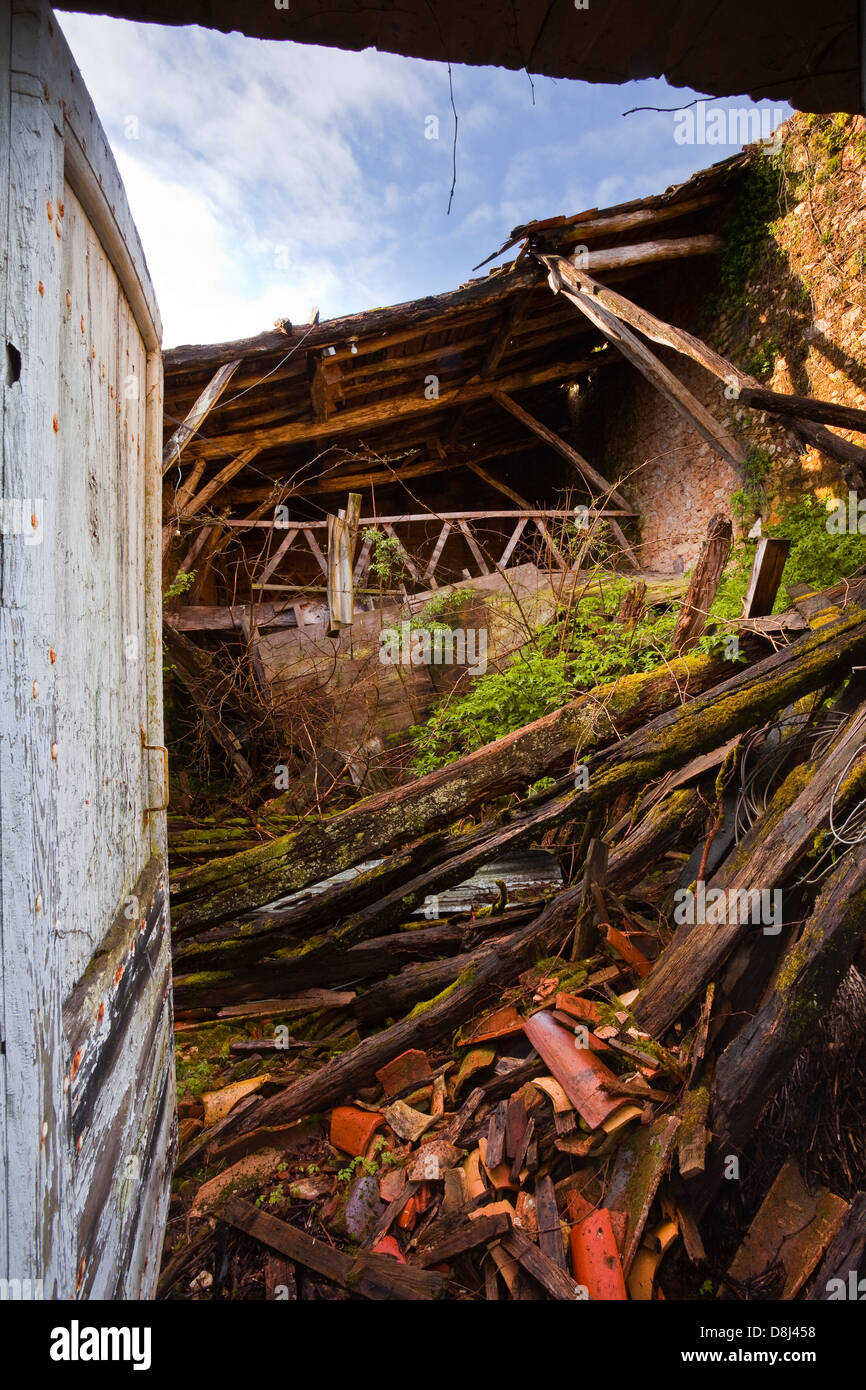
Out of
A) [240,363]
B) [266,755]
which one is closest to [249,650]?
[266,755]

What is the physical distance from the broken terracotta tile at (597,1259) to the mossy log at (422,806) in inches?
66.1

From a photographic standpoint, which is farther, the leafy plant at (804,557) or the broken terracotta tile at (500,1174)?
the leafy plant at (804,557)

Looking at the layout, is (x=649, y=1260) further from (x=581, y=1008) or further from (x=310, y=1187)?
(x=310, y=1187)

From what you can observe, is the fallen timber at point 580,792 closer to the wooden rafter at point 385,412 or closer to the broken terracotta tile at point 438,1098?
the broken terracotta tile at point 438,1098

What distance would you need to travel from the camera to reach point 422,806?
11.0 ft

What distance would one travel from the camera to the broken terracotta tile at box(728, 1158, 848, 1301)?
214 centimetres

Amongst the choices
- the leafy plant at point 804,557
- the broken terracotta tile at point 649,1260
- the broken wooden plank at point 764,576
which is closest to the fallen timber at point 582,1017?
the broken terracotta tile at point 649,1260

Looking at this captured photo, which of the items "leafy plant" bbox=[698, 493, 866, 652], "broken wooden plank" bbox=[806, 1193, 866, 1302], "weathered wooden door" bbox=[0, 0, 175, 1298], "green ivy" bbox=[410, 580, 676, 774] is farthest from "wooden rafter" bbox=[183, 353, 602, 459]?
"broken wooden plank" bbox=[806, 1193, 866, 1302]

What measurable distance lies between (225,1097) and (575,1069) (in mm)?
1587

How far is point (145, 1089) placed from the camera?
5.74ft

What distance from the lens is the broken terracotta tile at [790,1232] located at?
2.14 metres

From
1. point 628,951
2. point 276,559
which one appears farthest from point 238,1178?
point 276,559

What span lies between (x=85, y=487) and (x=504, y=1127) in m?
2.61
